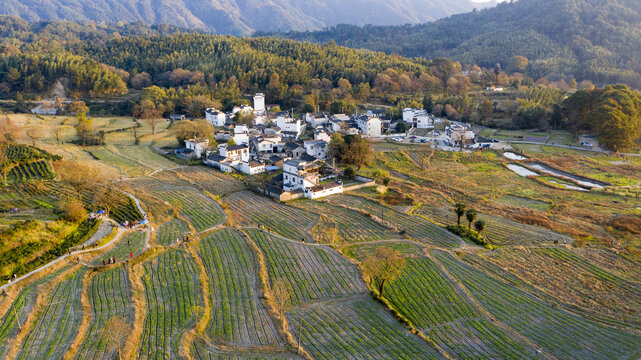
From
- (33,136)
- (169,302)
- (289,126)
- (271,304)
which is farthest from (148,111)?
(271,304)

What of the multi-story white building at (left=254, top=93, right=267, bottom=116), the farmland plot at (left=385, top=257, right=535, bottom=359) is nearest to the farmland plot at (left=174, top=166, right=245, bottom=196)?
the farmland plot at (left=385, top=257, right=535, bottom=359)

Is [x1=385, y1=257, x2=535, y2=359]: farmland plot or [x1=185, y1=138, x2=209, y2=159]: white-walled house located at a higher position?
[x1=185, y1=138, x2=209, y2=159]: white-walled house

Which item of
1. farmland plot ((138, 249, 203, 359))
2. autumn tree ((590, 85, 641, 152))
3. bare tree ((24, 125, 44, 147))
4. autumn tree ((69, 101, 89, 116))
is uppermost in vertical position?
autumn tree ((590, 85, 641, 152))

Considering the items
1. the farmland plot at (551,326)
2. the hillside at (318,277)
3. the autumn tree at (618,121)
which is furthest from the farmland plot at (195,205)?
the autumn tree at (618,121)

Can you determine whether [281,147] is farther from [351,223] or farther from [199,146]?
[351,223]

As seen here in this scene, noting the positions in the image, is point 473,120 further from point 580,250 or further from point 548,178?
point 580,250

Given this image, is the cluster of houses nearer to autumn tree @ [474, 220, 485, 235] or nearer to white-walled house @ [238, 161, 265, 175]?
white-walled house @ [238, 161, 265, 175]

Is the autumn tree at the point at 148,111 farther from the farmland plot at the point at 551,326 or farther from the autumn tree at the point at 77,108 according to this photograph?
the farmland plot at the point at 551,326
